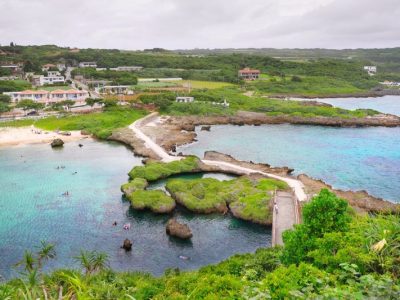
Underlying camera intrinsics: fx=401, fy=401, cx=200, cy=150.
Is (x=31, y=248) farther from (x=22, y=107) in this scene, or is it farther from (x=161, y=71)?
(x=161, y=71)

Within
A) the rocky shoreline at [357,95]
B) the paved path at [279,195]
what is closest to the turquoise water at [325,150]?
the paved path at [279,195]

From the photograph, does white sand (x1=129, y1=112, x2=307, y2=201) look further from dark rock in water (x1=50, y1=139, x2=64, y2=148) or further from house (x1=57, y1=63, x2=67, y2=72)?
house (x1=57, y1=63, x2=67, y2=72)

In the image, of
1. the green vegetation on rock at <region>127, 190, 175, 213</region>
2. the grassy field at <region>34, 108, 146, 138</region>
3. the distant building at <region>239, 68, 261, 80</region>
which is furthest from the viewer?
the distant building at <region>239, 68, 261, 80</region>

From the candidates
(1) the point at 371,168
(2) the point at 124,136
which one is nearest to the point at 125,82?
(2) the point at 124,136

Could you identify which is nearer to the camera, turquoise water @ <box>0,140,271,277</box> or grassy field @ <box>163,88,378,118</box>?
turquoise water @ <box>0,140,271,277</box>

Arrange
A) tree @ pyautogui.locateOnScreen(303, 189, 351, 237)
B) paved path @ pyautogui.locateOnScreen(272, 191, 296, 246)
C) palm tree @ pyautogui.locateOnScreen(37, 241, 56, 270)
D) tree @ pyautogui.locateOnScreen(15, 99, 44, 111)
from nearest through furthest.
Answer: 1. tree @ pyautogui.locateOnScreen(303, 189, 351, 237)
2. palm tree @ pyautogui.locateOnScreen(37, 241, 56, 270)
3. paved path @ pyautogui.locateOnScreen(272, 191, 296, 246)
4. tree @ pyautogui.locateOnScreen(15, 99, 44, 111)

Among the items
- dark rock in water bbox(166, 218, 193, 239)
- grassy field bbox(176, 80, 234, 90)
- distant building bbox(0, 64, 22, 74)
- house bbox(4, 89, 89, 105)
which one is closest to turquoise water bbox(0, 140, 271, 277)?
dark rock in water bbox(166, 218, 193, 239)

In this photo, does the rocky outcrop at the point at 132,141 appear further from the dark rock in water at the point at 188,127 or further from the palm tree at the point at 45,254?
the palm tree at the point at 45,254
